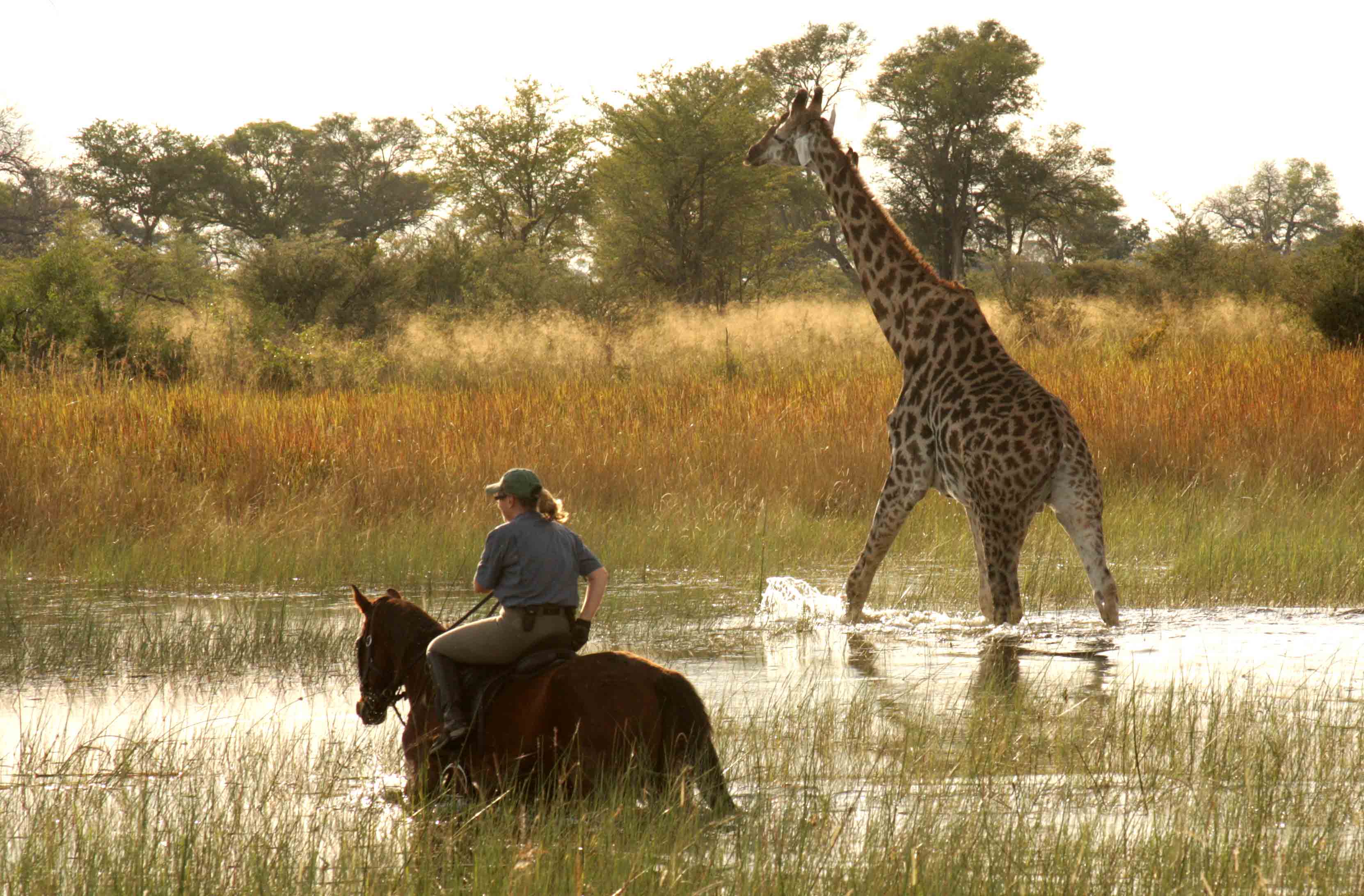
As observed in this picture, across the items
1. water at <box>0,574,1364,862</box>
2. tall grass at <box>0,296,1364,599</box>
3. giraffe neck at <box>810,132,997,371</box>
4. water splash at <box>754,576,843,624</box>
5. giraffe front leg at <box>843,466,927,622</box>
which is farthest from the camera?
tall grass at <box>0,296,1364,599</box>

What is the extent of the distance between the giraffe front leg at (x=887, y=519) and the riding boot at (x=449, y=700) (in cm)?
359

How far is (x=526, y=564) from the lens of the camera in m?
4.69

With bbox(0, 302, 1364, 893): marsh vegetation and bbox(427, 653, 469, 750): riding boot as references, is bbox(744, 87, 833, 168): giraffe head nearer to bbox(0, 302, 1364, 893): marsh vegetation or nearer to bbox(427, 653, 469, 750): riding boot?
bbox(0, 302, 1364, 893): marsh vegetation

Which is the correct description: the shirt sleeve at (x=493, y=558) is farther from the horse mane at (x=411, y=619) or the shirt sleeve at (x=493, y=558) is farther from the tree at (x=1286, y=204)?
the tree at (x=1286, y=204)

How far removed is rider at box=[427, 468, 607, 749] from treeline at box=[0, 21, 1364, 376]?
1657cm

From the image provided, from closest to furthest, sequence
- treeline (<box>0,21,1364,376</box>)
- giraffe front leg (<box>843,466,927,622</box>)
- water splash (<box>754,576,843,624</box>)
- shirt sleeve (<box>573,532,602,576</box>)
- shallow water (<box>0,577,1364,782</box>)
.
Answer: shirt sleeve (<box>573,532,602,576</box>)
shallow water (<box>0,577,1364,782</box>)
giraffe front leg (<box>843,466,927,622</box>)
water splash (<box>754,576,843,624</box>)
treeline (<box>0,21,1364,376</box>)

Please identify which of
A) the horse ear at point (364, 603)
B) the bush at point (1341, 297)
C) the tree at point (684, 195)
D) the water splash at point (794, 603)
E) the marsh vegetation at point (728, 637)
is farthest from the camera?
the tree at point (684, 195)

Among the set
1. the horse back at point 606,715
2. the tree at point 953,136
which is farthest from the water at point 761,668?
the tree at point 953,136

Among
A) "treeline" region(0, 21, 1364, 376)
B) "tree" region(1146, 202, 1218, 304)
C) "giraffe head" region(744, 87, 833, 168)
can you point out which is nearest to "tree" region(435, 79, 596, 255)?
"treeline" region(0, 21, 1364, 376)

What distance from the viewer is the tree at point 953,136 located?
43.0m

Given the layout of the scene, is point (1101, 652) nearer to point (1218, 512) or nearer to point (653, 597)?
point (653, 597)

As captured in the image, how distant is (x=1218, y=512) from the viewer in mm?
11250

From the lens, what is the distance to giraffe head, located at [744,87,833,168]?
9094mm

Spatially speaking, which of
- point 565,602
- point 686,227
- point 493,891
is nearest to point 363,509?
point 565,602
